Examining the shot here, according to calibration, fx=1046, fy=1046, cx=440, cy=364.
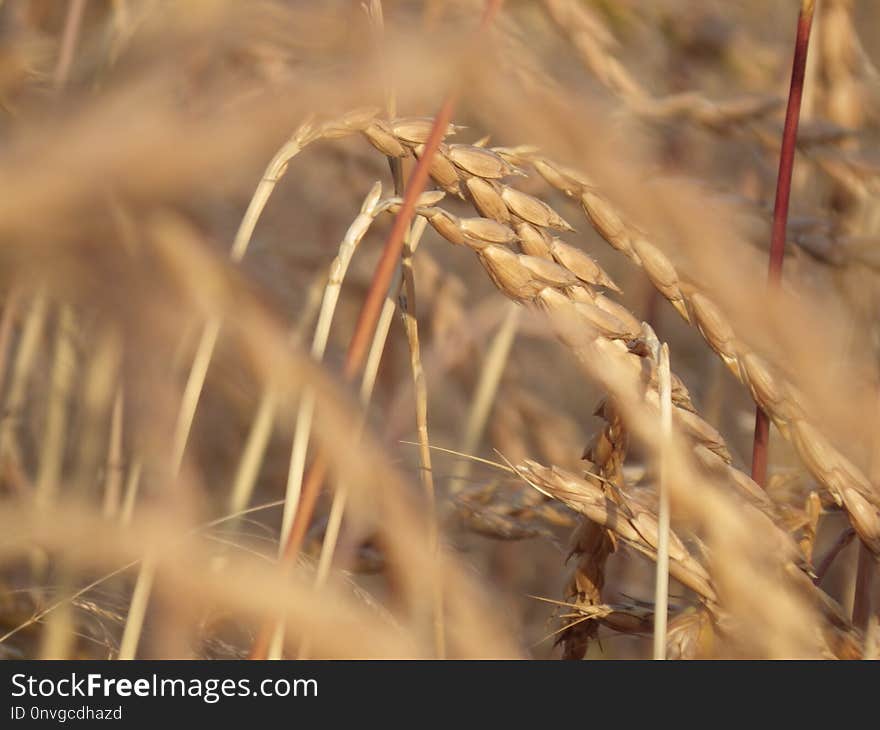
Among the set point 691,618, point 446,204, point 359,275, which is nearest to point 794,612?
point 691,618

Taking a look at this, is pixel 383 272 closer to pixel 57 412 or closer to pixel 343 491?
pixel 343 491

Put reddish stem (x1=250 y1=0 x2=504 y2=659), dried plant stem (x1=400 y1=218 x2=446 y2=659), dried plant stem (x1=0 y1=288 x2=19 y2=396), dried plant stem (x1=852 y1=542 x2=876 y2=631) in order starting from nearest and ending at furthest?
reddish stem (x1=250 y1=0 x2=504 y2=659)
dried plant stem (x1=400 y1=218 x2=446 y2=659)
dried plant stem (x1=852 y1=542 x2=876 y2=631)
dried plant stem (x1=0 y1=288 x2=19 y2=396)

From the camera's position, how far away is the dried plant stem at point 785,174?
672mm

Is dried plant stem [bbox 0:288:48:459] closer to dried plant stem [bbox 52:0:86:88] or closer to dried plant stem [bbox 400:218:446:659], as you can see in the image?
dried plant stem [bbox 52:0:86:88]

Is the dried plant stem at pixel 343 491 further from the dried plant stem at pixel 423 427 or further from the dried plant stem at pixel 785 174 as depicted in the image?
the dried plant stem at pixel 785 174

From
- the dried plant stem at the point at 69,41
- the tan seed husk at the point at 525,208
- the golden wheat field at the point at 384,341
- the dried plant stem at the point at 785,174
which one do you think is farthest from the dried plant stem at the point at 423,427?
the dried plant stem at the point at 69,41

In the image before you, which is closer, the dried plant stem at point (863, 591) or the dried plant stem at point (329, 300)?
the dried plant stem at point (329, 300)

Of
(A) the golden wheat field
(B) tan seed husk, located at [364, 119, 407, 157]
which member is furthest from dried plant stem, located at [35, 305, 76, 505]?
(B) tan seed husk, located at [364, 119, 407, 157]

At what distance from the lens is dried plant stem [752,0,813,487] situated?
2.21 ft

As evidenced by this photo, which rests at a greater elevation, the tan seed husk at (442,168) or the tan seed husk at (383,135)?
the tan seed husk at (383,135)

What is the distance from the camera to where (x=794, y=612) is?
55cm

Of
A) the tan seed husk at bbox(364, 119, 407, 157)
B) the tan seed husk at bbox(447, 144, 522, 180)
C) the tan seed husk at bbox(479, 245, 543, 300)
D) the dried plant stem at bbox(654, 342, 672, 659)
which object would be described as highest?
the tan seed husk at bbox(364, 119, 407, 157)
